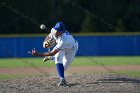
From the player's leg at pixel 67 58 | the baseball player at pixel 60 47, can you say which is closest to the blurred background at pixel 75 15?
the player's leg at pixel 67 58

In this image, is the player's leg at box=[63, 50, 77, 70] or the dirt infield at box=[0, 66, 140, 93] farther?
the player's leg at box=[63, 50, 77, 70]

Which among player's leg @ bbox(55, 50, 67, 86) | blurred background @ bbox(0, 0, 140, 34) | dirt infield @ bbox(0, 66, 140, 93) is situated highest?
blurred background @ bbox(0, 0, 140, 34)

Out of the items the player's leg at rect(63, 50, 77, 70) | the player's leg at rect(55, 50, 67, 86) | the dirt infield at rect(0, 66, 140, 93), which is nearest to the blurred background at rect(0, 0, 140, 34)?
the dirt infield at rect(0, 66, 140, 93)

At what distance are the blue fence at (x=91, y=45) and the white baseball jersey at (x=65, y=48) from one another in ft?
43.8

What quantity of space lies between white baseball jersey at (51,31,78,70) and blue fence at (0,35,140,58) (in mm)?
13359

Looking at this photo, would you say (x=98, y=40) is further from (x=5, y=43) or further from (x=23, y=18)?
(x=23, y=18)

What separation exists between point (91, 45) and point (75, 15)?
452 inches

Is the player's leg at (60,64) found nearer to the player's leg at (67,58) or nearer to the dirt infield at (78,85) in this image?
the dirt infield at (78,85)

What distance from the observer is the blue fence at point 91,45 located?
24.3 meters

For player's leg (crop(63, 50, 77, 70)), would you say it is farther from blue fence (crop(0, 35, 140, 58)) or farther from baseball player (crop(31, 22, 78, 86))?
blue fence (crop(0, 35, 140, 58))

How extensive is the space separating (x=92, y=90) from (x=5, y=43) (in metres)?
15.6

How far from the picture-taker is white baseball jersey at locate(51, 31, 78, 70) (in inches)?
404

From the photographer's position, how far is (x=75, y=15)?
117 feet

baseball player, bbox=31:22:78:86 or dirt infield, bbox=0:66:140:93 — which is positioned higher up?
baseball player, bbox=31:22:78:86
